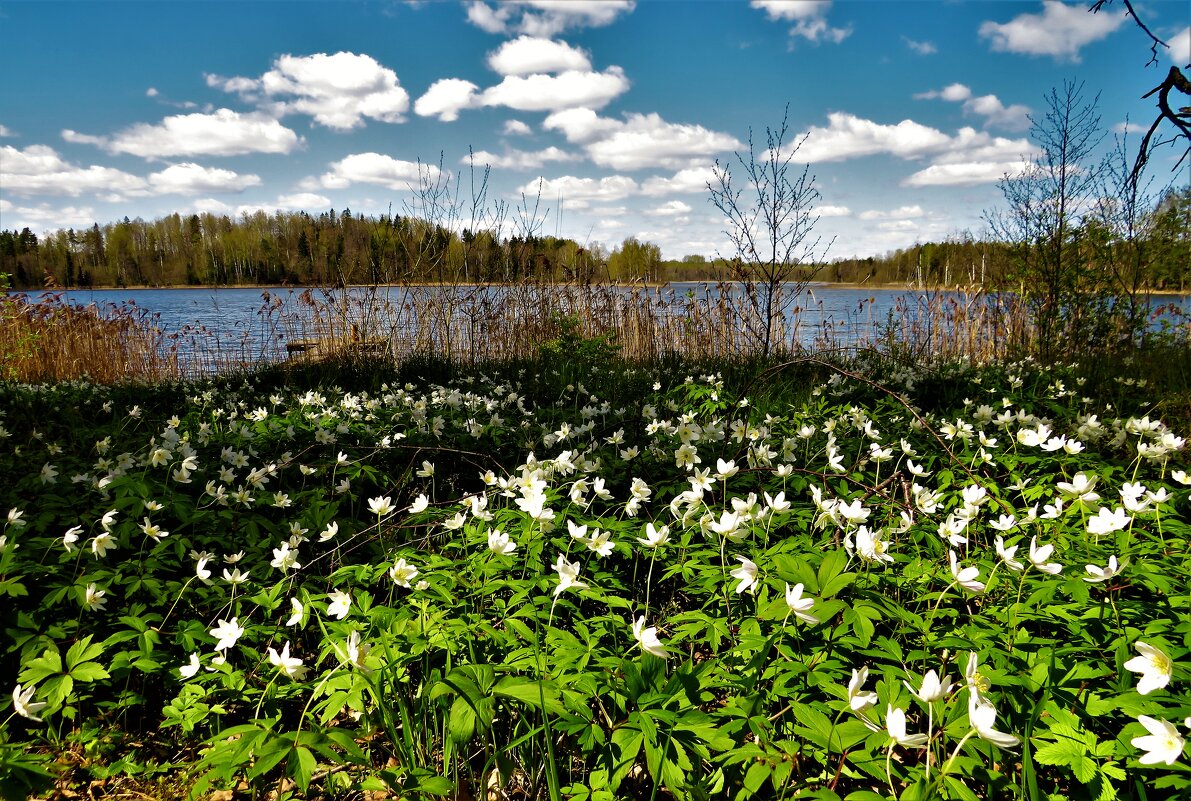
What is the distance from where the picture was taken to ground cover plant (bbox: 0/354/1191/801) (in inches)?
41.0

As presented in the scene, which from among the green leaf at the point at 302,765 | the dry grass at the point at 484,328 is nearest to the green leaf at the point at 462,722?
the green leaf at the point at 302,765

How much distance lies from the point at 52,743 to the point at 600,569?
1.54m

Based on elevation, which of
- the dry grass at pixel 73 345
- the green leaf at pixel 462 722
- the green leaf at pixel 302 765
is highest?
the dry grass at pixel 73 345

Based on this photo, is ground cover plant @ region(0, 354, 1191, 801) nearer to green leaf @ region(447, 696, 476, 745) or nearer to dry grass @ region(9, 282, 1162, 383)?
green leaf @ region(447, 696, 476, 745)

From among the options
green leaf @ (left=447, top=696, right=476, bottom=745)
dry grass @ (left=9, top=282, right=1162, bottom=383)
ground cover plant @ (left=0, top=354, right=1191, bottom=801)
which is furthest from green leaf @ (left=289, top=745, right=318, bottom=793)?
dry grass @ (left=9, top=282, right=1162, bottom=383)

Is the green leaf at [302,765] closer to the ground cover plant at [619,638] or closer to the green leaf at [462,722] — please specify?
the ground cover plant at [619,638]

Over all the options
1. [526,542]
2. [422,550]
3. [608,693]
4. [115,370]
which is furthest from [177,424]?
[115,370]

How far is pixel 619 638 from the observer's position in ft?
5.09

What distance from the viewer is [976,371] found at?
515 cm

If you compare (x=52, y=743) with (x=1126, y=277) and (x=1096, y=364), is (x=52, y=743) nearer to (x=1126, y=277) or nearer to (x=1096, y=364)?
(x=1096, y=364)

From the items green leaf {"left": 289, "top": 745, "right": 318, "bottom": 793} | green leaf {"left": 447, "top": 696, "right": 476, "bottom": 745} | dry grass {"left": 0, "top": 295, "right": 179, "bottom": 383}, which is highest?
dry grass {"left": 0, "top": 295, "right": 179, "bottom": 383}

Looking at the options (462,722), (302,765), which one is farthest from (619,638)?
(302,765)

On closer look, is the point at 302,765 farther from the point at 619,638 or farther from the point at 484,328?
the point at 484,328

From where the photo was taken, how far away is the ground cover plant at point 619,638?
41.0 inches
